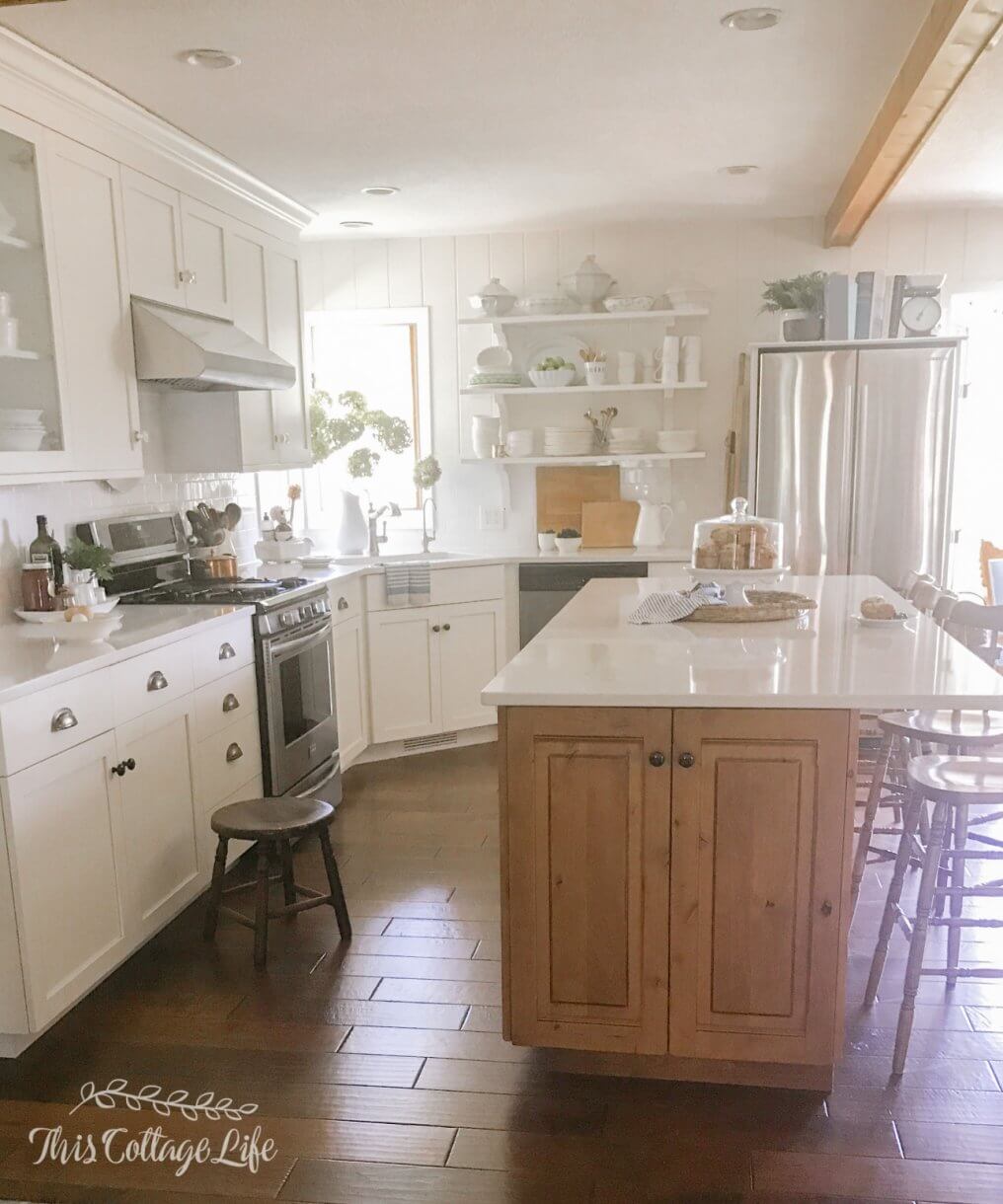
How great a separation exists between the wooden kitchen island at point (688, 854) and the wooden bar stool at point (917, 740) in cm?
43

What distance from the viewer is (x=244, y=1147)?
6.79ft

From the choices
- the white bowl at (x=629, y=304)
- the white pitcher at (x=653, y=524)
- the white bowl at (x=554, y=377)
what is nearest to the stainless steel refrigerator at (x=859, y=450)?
the white pitcher at (x=653, y=524)

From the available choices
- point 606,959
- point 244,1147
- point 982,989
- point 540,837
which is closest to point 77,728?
point 244,1147

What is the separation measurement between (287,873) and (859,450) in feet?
10.3

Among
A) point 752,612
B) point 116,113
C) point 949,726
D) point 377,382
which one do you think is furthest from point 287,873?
point 377,382

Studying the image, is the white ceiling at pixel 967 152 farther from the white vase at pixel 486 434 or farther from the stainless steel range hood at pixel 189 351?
the stainless steel range hood at pixel 189 351

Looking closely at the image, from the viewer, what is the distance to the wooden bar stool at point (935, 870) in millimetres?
2232

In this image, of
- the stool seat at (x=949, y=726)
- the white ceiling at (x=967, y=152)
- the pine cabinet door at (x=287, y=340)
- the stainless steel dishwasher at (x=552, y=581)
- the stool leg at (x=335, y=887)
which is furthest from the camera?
the stainless steel dishwasher at (x=552, y=581)

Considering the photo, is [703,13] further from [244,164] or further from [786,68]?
[244,164]

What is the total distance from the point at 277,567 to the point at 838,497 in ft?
8.31

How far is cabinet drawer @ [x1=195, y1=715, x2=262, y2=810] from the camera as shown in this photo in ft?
10.2

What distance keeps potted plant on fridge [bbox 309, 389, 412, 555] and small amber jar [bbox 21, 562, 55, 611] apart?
203cm

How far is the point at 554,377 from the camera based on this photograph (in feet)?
16.7

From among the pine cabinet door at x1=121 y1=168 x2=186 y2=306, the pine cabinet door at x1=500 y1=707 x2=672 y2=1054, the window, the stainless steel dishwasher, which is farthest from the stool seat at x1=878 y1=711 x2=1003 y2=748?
the window
